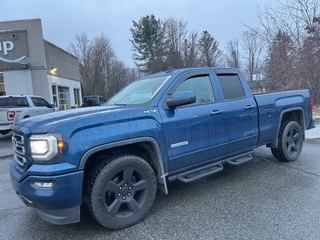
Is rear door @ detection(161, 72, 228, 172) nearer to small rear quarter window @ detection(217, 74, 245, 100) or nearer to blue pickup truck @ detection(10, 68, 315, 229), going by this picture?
blue pickup truck @ detection(10, 68, 315, 229)

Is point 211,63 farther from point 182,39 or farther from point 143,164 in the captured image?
point 143,164

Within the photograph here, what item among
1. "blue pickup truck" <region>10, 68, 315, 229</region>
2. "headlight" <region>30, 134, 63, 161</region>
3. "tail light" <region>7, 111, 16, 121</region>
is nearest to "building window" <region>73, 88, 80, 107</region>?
"tail light" <region>7, 111, 16, 121</region>

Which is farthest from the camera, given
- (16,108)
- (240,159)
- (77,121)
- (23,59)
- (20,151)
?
(23,59)

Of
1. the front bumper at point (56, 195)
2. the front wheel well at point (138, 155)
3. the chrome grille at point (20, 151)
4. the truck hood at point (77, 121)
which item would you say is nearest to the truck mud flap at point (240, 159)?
the front wheel well at point (138, 155)

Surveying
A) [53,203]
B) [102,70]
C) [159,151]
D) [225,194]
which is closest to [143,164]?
[159,151]

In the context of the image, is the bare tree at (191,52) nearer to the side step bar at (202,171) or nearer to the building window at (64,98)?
the building window at (64,98)

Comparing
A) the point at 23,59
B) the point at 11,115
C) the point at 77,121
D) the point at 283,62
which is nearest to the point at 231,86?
the point at 77,121

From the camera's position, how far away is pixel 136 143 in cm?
326

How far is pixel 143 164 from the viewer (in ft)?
10.3

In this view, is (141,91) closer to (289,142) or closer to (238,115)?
(238,115)

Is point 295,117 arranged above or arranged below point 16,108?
below

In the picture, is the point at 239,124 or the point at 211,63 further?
the point at 211,63

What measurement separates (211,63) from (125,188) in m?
44.9

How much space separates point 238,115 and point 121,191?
2337mm
